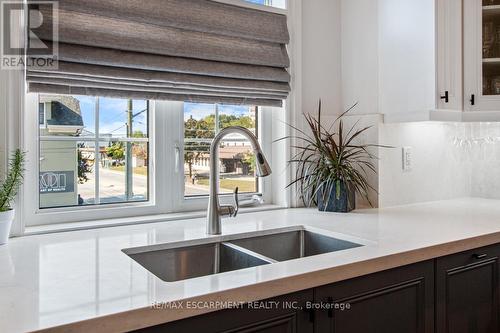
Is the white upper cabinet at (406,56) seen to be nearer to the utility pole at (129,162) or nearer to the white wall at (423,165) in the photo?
the white wall at (423,165)

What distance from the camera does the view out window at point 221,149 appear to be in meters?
1.87

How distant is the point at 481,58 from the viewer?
192cm

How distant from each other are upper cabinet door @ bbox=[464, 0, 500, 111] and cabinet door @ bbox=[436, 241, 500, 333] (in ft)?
2.60

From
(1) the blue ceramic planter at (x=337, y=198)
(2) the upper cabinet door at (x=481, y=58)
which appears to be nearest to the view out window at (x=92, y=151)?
(1) the blue ceramic planter at (x=337, y=198)

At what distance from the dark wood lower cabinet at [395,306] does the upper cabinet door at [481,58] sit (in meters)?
0.79

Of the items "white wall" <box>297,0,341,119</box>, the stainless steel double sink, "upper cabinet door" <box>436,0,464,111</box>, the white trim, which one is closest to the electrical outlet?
"upper cabinet door" <box>436,0,464,111</box>

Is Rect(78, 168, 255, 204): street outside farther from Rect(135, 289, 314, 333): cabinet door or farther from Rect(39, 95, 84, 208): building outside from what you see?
Rect(135, 289, 314, 333): cabinet door

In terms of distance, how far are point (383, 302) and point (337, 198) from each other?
726mm

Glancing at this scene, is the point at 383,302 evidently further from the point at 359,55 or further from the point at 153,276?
the point at 359,55

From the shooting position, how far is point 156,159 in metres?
1.77

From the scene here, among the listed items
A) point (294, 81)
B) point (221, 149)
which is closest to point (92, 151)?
point (221, 149)

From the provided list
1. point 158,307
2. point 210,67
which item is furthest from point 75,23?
point 158,307

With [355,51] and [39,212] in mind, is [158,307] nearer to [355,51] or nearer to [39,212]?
[39,212]

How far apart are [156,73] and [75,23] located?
34cm
